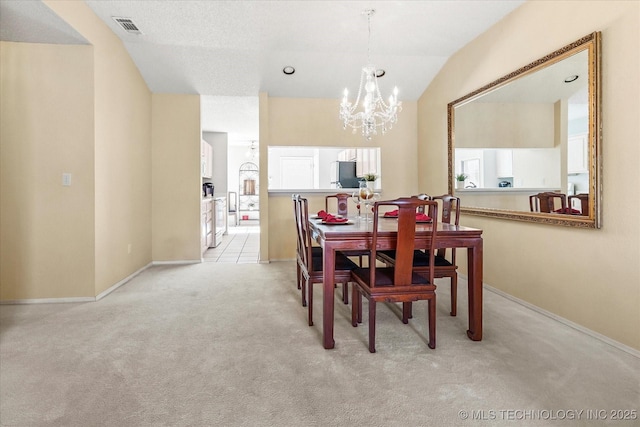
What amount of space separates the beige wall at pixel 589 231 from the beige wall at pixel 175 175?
12.1 feet

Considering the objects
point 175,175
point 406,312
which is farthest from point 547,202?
point 175,175

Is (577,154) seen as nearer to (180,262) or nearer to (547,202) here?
(547,202)

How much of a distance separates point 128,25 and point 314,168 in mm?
6415

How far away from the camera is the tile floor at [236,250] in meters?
5.06

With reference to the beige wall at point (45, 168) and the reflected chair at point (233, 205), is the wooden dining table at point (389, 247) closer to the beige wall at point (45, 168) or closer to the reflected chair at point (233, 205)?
the beige wall at point (45, 168)

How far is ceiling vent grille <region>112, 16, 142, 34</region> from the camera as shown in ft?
10.5

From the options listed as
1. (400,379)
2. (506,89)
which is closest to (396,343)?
(400,379)

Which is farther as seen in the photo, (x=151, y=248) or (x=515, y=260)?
(x=151, y=248)

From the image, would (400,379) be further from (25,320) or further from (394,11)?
(394,11)

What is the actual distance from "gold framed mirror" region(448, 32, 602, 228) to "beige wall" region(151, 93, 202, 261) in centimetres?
342

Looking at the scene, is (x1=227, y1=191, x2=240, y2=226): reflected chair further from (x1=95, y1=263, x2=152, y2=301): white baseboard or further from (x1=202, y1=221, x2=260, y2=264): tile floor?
(x1=95, y1=263, x2=152, y2=301): white baseboard

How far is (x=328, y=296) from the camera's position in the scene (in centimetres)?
213

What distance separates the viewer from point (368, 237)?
84.5 inches

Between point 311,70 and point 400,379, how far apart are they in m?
3.71
